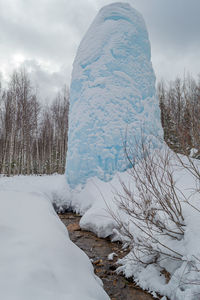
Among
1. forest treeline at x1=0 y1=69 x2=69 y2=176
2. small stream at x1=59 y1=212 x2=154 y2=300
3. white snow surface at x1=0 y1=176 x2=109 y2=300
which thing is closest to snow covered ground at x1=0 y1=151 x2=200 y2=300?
white snow surface at x1=0 y1=176 x2=109 y2=300

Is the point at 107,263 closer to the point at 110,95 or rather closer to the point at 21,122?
the point at 110,95

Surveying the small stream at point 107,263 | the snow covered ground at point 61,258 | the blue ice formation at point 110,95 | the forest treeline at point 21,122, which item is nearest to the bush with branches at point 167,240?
the snow covered ground at point 61,258

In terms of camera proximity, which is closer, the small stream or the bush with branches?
the bush with branches

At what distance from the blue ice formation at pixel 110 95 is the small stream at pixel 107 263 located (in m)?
2.00

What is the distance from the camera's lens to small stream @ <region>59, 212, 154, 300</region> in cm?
225

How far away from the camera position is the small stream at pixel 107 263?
2247 mm

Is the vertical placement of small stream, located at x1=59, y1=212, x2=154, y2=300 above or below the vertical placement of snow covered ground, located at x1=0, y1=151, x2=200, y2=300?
below

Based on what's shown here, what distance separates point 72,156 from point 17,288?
531 centimetres

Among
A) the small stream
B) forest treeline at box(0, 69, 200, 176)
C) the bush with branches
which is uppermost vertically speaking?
forest treeline at box(0, 69, 200, 176)

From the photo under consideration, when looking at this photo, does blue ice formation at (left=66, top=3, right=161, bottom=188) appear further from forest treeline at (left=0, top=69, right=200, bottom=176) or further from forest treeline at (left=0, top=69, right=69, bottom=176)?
forest treeline at (left=0, top=69, right=69, bottom=176)

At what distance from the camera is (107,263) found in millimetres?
2926

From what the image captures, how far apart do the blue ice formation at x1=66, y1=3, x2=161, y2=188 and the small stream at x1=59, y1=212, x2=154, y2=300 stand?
78.8 inches

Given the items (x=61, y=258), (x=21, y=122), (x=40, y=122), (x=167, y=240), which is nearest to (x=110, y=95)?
(x=167, y=240)

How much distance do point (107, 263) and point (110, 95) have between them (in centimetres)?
478
